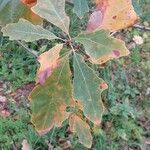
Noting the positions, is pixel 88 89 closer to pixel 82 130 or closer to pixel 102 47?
pixel 102 47

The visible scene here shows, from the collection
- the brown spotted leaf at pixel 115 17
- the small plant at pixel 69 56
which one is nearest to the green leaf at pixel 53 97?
the small plant at pixel 69 56

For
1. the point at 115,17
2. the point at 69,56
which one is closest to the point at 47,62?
the point at 69,56

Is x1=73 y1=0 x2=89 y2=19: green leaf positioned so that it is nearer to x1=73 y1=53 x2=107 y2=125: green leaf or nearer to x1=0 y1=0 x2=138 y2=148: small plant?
x1=0 y1=0 x2=138 y2=148: small plant

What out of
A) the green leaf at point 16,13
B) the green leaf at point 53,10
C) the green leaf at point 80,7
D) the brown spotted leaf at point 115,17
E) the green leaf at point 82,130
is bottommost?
the green leaf at point 82,130

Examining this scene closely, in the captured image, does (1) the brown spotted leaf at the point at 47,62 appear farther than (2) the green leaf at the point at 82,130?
No

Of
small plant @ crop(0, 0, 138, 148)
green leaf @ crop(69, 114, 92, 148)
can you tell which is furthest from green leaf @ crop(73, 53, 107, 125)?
green leaf @ crop(69, 114, 92, 148)

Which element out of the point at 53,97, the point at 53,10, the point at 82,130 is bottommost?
the point at 82,130

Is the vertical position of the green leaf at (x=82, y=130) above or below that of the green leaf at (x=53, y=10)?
below

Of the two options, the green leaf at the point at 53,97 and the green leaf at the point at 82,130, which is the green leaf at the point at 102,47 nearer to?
the green leaf at the point at 53,97
